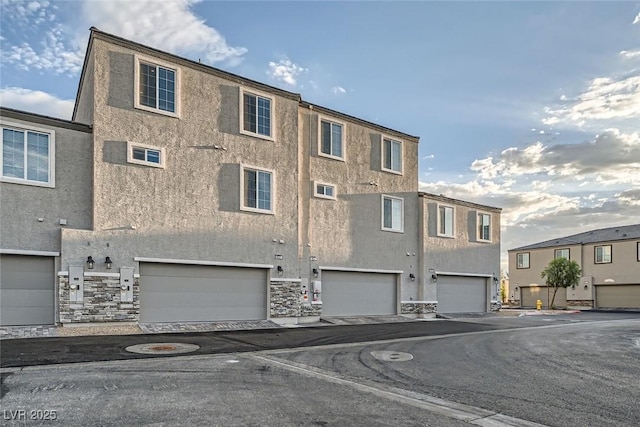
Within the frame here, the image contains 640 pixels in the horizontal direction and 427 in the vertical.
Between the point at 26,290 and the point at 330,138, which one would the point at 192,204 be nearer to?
the point at 26,290

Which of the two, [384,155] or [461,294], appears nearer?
[384,155]

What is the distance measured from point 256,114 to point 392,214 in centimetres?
911

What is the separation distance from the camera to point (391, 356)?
1096 centimetres

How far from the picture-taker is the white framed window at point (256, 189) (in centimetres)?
1827

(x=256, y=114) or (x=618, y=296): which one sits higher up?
(x=256, y=114)

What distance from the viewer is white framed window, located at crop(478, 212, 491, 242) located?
28922mm

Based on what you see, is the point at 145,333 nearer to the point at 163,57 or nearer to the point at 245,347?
the point at 245,347

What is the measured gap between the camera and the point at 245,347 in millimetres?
12000

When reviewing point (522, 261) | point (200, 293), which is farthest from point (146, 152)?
point (522, 261)

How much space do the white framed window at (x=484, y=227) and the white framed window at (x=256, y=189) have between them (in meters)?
15.5

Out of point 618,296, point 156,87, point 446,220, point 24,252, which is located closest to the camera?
point 24,252

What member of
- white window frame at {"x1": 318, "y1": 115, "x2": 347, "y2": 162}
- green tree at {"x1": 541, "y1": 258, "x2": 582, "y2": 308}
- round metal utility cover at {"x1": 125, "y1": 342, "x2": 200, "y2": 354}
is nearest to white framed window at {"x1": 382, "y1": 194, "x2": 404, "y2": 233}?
white window frame at {"x1": 318, "y1": 115, "x2": 347, "y2": 162}

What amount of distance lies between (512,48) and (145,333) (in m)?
16.4

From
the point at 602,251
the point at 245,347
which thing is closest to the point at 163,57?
the point at 245,347
